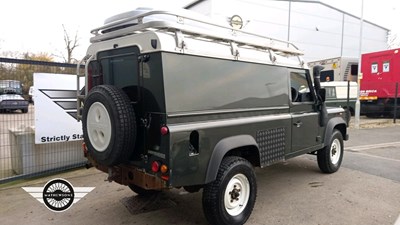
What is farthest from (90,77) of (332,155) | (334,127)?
(332,155)

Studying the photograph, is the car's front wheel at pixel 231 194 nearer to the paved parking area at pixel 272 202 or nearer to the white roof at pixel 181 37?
the paved parking area at pixel 272 202

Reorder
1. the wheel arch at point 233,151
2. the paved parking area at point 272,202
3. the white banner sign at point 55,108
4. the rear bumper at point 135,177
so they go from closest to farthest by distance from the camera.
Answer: the rear bumper at point 135,177 < the wheel arch at point 233,151 < the paved parking area at point 272,202 < the white banner sign at point 55,108

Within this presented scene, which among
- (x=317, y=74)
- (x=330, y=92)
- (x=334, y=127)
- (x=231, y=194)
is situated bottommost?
(x=231, y=194)

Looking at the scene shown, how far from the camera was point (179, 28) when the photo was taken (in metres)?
3.31

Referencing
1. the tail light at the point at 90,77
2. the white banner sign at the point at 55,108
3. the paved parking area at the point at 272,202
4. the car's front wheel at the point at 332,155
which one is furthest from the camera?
the car's front wheel at the point at 332,155

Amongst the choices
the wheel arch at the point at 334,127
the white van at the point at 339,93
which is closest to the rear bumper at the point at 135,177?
the wheel arch at the point at 334,127

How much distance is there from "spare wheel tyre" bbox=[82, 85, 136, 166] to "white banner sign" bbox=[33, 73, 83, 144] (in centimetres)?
267

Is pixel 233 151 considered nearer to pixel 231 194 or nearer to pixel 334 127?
pixel 231 194

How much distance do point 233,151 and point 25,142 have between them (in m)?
3.96

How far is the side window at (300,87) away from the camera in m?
5.07

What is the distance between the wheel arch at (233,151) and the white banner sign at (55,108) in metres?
3.60

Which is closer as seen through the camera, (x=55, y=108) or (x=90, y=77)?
(x=90, y=77)

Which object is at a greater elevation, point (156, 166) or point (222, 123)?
point (222, 123)

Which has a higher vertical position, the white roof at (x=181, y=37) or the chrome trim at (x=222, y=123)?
the white roof at (x=181, y=37)
